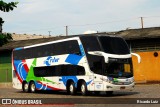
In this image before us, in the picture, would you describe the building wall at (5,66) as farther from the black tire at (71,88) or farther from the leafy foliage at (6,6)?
the leafy foliage at (6,6)

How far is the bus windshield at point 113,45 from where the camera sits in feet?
76.3

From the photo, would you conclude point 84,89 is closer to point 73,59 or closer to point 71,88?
point 71,88

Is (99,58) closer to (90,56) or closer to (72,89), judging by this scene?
(90,56)

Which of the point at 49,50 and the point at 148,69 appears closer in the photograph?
the point at 49,50

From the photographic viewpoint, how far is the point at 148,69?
1512 inches

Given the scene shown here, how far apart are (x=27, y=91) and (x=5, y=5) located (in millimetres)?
17595

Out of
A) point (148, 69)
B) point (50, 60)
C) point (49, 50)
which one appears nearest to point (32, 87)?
point (50, 60)

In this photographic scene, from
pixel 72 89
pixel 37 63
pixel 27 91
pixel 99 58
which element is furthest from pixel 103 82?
pixel 27 91

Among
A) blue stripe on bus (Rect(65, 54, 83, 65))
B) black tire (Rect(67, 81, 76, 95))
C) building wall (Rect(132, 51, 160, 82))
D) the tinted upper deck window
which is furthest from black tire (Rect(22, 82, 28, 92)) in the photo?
building wall (Rect(132, 51, 160, 82))

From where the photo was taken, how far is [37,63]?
2933cm

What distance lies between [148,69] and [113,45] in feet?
51.1

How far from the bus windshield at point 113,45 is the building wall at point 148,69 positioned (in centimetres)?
1438

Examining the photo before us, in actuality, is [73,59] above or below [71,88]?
above

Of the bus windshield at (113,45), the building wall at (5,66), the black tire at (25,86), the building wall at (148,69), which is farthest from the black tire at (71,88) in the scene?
the building wall at (5,66)
